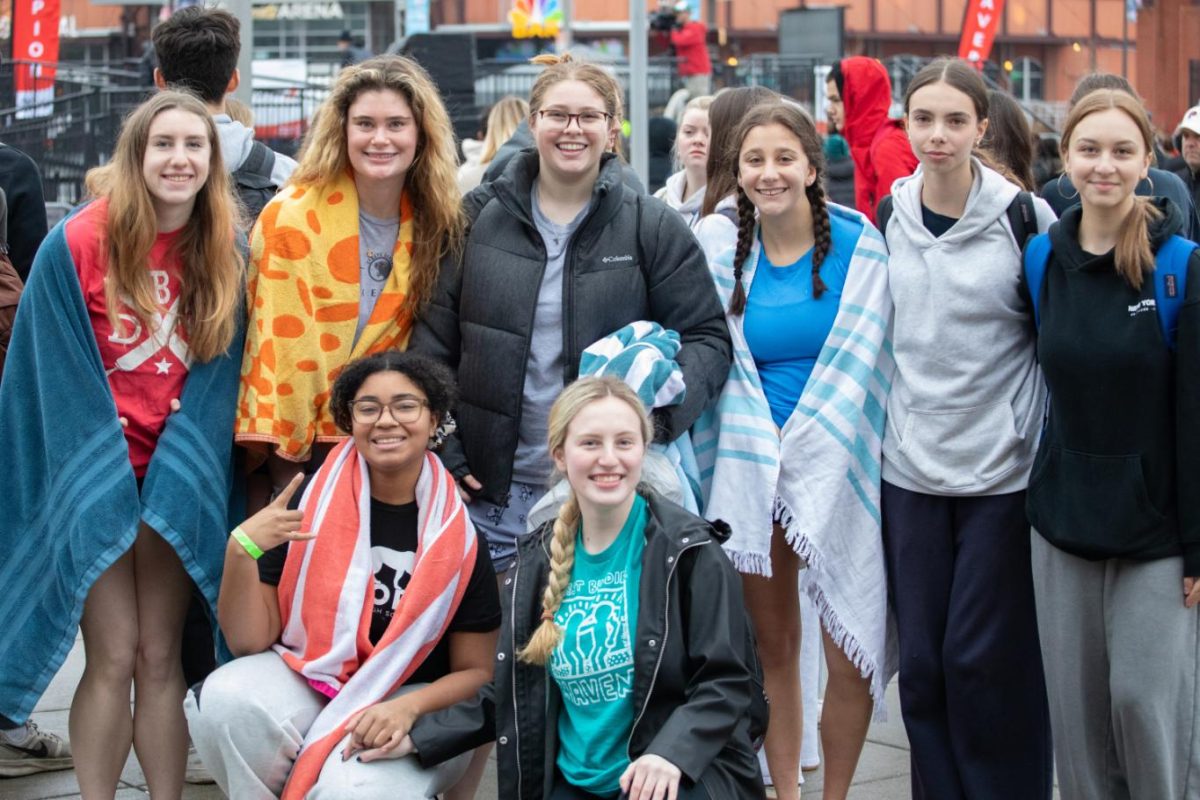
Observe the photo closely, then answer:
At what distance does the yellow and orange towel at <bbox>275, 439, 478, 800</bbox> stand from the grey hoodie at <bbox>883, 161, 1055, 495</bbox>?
125cm

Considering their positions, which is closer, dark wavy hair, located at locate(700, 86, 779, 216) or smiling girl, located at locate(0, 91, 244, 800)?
smiling girl, located at locate(0, 91, 244, 800)

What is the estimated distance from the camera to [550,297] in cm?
442

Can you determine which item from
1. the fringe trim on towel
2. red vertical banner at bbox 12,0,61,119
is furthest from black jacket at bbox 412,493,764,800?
red vertical banner at bbox 12,0,61,119

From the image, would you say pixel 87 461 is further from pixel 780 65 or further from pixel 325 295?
pixel 780 65

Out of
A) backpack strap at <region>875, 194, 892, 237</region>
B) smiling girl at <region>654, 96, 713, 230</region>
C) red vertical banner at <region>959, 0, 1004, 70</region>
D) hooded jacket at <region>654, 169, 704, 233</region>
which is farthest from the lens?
red vertical banner at <region>959, 0, 1004, 70</region>

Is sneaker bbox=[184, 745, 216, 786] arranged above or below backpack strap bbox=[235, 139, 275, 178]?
below

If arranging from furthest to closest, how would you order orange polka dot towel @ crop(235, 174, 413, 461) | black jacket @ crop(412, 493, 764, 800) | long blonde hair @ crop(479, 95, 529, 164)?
long blonde hair @ crop(479, 95, 529, 164)
orange polka dot towel @ crop(235, 174, 413, 461)
black jacket @ crop(412, 493, 764, 800)

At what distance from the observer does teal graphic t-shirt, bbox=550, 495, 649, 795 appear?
151 inches

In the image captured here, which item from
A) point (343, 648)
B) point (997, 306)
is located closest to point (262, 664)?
point (343, 648)

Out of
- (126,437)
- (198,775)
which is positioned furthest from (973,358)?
(198,775)

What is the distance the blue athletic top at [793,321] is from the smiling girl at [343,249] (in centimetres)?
90

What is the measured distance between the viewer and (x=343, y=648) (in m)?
4.10

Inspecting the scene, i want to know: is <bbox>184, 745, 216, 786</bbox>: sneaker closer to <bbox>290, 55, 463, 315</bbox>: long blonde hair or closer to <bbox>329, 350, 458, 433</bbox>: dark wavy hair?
<bbox>329, 350, 458, 433</bbox>: dark wavy hair

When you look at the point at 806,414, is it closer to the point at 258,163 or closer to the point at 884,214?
the point at 884,214
